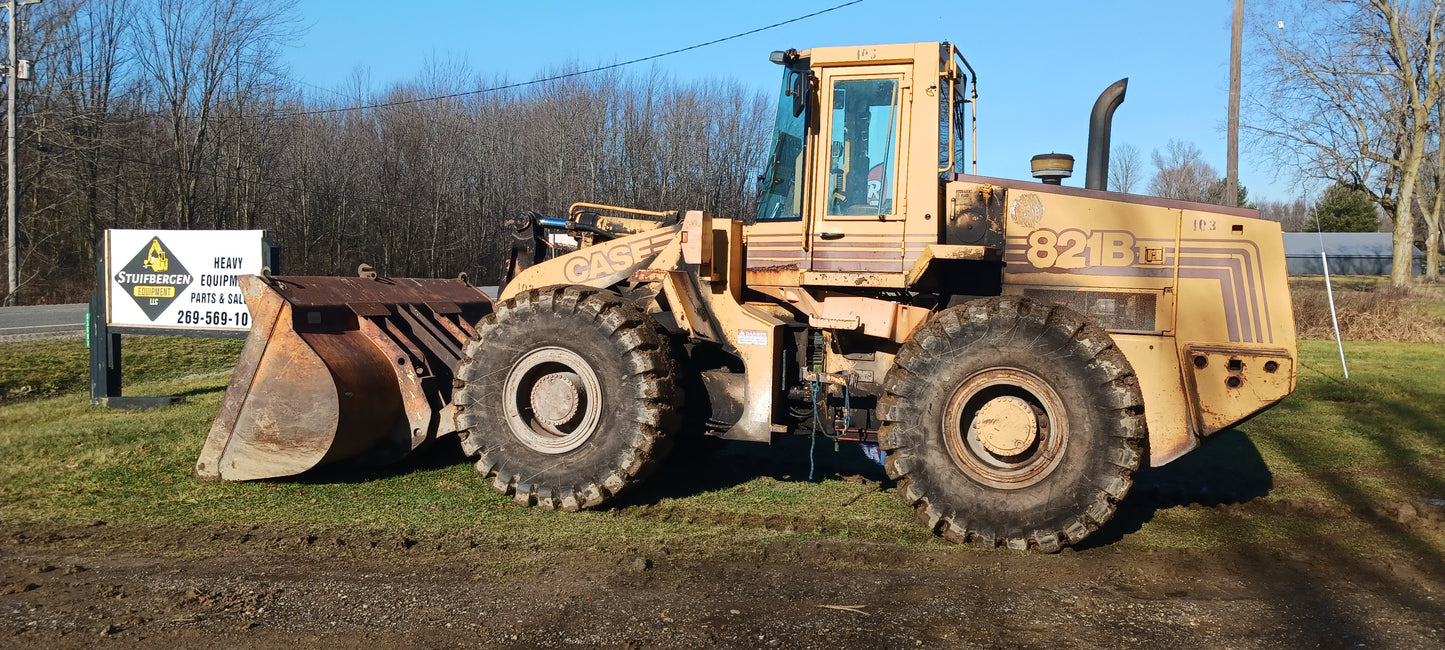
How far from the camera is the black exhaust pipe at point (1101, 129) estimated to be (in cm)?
652

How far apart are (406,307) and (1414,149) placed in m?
34.9

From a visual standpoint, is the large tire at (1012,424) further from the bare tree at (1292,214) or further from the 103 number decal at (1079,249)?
the bare tree at (1292,214)

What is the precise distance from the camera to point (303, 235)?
3831cm

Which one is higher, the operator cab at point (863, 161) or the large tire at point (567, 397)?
the operator cab at point (863, 161)

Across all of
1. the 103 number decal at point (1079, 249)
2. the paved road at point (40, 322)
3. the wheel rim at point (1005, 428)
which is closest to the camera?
the wheel rim at point (1005, 428)

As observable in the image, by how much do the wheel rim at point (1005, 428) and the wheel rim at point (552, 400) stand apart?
2.21 meters

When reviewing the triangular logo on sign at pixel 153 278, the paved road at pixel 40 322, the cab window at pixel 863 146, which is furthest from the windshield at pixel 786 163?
the paved road at pixel 40 322

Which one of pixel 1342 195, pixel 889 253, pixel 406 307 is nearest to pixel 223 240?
pixel 406 307

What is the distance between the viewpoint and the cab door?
628 centimetres

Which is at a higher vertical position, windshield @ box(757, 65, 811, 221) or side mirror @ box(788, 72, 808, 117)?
side mirror @ box(788, 72, 808, 117)

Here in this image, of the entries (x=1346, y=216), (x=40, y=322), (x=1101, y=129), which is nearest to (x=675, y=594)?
(x=1101, y=129)

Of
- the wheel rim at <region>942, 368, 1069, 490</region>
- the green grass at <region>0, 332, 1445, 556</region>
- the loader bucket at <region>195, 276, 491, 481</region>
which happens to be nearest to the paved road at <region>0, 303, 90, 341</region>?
the green grass at <region>0, 332, 1445, 556</region>

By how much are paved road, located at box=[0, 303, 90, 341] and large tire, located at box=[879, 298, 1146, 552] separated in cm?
1345

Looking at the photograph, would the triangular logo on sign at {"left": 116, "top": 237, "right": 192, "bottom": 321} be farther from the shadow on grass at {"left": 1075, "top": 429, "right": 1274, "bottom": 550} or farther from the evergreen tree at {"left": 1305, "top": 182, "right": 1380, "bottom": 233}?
the evergreen tree at {"left": 1305, "top": 182, "right": 1380, "bottom": 233}
